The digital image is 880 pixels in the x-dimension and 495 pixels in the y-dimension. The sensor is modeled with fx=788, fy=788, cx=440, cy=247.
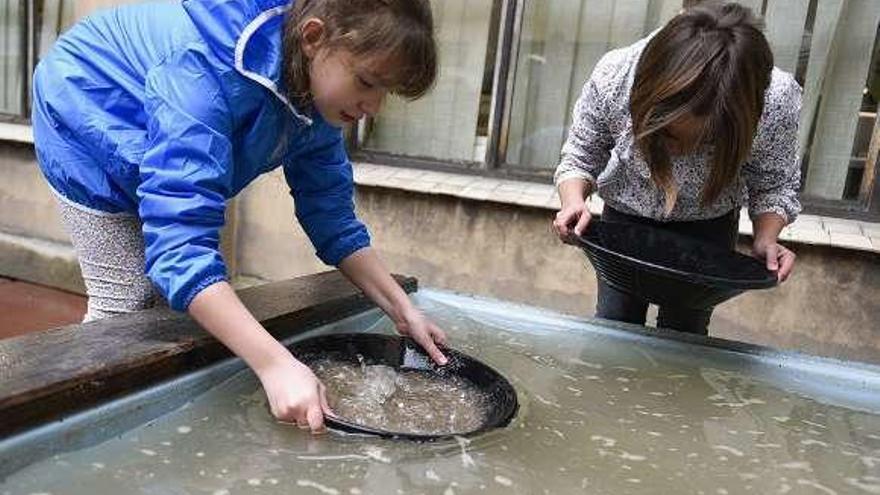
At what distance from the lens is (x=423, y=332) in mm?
1553

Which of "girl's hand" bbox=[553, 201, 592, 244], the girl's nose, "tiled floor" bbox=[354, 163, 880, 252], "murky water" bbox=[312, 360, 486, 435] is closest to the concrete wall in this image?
"tiled floor" bbox=[354, 163, 880, 252]

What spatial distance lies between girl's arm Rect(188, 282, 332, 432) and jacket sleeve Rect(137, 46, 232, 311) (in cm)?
3

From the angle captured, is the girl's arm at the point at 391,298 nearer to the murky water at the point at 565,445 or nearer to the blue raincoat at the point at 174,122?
the murky water at the point at 565,445

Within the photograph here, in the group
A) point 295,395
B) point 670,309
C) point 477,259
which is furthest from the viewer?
point 477,259

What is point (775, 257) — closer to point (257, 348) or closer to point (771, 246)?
point (771, 246)

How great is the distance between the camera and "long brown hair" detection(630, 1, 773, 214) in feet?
4.75

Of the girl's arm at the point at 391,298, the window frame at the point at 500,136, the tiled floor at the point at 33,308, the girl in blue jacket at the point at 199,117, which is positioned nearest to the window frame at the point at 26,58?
the tiled floor at the point at 33,308

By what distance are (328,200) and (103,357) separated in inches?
24.6

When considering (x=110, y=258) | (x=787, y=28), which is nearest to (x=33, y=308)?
(x=110, y=258)

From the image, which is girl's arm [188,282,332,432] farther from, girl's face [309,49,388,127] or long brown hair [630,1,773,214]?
long brown hair [630,1,773,214]

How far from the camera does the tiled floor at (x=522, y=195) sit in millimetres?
2988

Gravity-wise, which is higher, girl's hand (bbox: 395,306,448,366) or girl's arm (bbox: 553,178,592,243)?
girl's arm (bbox: 553,178,592,243)

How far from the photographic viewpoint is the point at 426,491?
3.39 feet

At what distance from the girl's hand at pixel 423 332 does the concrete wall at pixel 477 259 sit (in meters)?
1.77
